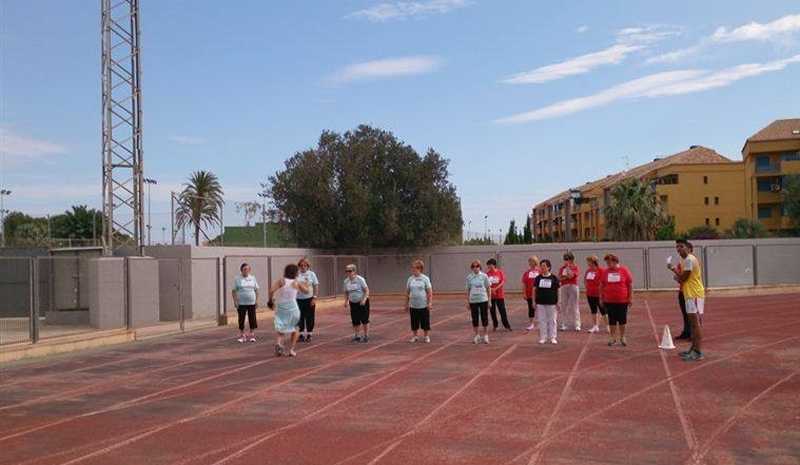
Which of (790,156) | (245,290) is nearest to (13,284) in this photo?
(245,290)

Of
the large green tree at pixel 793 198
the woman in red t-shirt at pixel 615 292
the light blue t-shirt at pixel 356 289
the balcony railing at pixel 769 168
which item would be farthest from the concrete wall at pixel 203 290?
the balcony railing at pixel 769 168

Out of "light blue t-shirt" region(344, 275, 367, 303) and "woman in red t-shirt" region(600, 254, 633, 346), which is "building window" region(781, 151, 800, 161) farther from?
"light blue t-shirt" region(344, 275, 367, 303)

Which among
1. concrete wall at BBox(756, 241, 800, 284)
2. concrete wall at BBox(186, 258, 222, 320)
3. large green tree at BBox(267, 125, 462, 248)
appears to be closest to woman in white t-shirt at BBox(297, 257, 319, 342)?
concrete wall at BBox(186, 258, 222, 320)

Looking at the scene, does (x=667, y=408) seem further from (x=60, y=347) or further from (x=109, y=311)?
(x=109, y=311)

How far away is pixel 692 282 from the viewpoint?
12938 millimetres

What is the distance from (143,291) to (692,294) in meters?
13.5

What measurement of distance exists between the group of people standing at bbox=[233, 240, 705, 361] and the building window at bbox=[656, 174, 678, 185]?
193ft

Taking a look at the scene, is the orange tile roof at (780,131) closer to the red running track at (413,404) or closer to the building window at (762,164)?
the building window at (762,164)

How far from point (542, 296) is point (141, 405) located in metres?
7.95

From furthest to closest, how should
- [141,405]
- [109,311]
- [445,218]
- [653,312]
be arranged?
[445,218] → [653,312] → [109,311] → [141,405]

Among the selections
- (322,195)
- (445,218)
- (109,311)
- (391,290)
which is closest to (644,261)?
(445,218)

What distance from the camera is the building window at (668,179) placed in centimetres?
7443

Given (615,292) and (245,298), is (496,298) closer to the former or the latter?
(615,292)

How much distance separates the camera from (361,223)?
35656 millimetres
